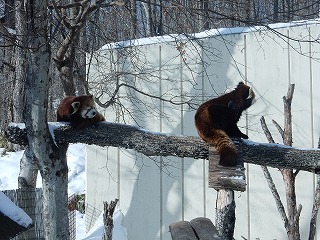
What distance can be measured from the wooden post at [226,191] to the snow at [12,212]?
3.24 ft

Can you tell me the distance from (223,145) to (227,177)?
0.27 metres

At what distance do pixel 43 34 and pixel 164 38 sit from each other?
2118 millimetres

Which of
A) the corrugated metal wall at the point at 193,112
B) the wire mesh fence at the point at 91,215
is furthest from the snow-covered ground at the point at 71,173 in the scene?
the corrugated metal wall at the point at 193,112

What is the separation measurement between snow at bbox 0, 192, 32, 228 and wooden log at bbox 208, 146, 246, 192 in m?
1.04

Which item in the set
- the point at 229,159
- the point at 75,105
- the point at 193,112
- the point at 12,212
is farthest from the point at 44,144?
the point at 193,112

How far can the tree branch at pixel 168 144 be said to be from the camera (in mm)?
2947

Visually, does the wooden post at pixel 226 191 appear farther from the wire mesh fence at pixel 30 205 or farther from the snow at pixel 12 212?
the wire mesh fence at pixel 30 205

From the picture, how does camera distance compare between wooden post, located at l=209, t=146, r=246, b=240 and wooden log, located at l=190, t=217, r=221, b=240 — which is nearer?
wooden log, located at l=190, t=217, r=221, b=240

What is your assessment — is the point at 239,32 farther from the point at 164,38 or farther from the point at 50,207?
the point at 50,207

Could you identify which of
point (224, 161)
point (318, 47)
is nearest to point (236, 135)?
point (224, 161)

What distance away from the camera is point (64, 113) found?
3.58 meters

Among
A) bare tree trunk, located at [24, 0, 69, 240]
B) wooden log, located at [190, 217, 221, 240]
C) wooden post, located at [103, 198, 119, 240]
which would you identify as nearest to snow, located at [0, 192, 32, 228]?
wooden log, located at [190, 217, 221, 240]

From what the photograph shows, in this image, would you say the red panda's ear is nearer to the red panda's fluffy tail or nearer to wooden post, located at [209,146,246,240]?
the red panda's fluffy tail

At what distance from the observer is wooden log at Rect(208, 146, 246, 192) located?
7.77ft
